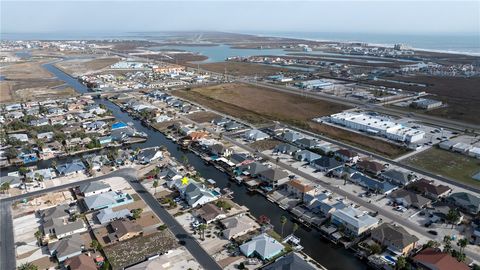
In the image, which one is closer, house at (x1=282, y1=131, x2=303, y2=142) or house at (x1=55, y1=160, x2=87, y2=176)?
house at (x1=55, y1=160, x2=87, y2=176)

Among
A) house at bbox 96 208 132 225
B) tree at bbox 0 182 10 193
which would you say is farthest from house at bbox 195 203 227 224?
tree at bbox 0 182 10 193

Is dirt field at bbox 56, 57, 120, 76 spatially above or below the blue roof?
above

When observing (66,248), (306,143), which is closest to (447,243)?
(306,143)

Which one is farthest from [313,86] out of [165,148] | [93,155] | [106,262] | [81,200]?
[106,262]

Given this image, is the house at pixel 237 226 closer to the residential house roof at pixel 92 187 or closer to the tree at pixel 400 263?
the tree at pixel 400 263

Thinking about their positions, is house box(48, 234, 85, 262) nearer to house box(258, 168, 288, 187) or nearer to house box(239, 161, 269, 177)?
house box(239, 161, 269, 177)

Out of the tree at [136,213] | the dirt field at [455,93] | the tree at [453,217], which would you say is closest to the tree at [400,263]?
the tree at [453,217]
